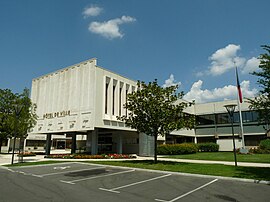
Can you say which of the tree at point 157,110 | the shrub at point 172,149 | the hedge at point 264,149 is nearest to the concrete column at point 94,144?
the shrub at point 172,149

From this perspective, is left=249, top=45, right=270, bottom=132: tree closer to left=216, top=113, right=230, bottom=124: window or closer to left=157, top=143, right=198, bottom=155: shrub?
left=157, top=143, right=198, bottom=155: shrub

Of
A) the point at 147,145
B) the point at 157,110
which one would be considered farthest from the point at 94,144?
the point at 157,110

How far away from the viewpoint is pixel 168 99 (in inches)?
736

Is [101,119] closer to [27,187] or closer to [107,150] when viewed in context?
[107,150]

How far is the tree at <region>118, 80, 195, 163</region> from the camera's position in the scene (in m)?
18.3

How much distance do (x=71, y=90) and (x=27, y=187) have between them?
70.7 ft

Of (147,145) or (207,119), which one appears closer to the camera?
(147,145)

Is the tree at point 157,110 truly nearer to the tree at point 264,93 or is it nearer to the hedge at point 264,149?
the tree at point 264,93

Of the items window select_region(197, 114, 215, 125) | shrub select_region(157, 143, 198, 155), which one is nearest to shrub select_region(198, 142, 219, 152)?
shrub select_region(157, 143, 198, 155)

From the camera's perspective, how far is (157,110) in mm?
18250

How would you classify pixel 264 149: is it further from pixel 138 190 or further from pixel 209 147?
pixel 138 190

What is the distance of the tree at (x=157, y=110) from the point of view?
18.3 metres

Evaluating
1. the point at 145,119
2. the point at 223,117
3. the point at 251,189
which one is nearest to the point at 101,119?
the point at 145,119

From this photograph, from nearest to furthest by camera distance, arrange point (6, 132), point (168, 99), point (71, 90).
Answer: point (168, 99), point (71, 90), point (6, 132)
